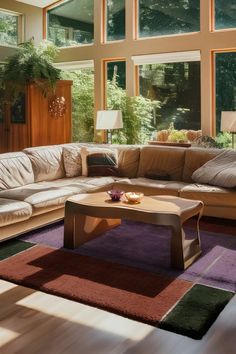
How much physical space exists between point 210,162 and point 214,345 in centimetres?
306

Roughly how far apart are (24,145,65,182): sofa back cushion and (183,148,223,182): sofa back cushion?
5.17 feet

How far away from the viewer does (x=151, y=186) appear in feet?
16.4

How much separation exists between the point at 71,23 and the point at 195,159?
14.4 feet

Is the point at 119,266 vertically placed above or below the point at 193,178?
below

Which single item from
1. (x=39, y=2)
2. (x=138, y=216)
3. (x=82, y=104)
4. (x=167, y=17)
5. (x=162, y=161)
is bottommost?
(x=138, y=216)

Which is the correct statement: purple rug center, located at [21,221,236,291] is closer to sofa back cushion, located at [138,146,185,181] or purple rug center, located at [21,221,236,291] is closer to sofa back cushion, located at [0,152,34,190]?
sofa back cushion, located at [0,152,34,190]

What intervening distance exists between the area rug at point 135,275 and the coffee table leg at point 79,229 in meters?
0.07

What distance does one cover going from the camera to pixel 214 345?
7.71 ft

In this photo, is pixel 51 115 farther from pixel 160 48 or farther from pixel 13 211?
→ pixel 13 211

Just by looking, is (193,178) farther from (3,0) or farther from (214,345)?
(3,0)

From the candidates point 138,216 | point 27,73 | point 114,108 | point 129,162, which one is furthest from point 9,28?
point 138,216

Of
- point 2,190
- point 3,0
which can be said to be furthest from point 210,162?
point 3,0

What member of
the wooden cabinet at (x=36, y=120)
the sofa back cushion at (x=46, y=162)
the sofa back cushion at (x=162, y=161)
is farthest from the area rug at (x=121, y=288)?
the wooden cabinet at (x=36, y=120)

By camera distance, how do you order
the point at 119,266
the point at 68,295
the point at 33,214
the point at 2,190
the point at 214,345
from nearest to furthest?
the point at 214,345 < the point at 68,295 < the point at 119,266 < the point at 33,214 < the point at 2,190
